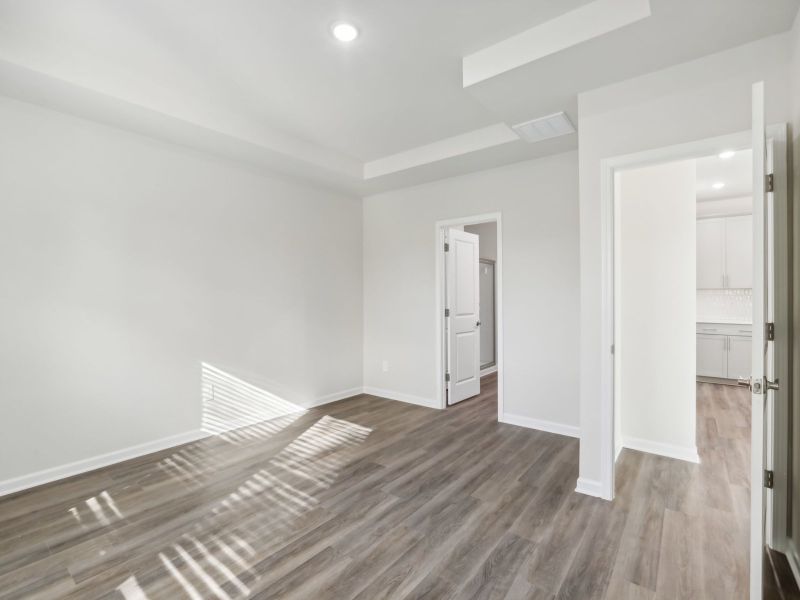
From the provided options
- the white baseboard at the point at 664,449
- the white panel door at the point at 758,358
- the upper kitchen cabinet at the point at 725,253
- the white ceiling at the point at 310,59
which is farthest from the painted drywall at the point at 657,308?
the upper kitchen cabinet at the point at 725,253

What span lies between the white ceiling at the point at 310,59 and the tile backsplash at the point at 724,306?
448 centimetres

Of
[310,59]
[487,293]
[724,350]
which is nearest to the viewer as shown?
[310,59]

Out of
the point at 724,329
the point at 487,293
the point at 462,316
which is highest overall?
the point at 487,293

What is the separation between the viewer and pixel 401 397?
5059 mm

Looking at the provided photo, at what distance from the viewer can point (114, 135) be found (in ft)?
10.4

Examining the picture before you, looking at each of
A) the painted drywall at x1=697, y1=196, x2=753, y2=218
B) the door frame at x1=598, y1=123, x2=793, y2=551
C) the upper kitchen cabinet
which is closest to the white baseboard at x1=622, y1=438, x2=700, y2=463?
the door frame at x1=598, y1=123, x2=793, y2=551

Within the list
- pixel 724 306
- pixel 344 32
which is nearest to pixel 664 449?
pixel 344 32

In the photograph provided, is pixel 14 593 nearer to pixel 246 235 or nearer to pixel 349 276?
pixel 246 235

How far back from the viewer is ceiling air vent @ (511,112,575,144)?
10.0 feet

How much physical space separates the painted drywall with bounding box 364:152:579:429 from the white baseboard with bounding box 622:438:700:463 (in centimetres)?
49

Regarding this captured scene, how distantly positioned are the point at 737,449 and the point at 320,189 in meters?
4.87

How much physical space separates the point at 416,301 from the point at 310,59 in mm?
2914

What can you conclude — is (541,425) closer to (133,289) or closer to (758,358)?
(758,358)

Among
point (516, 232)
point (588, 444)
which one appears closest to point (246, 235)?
point (516, 232)
